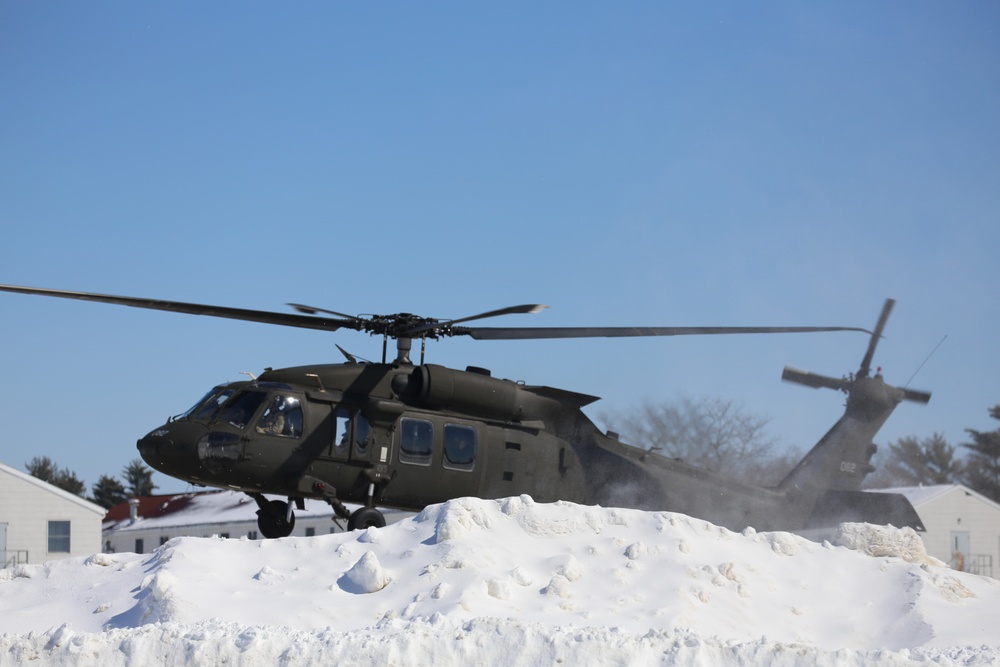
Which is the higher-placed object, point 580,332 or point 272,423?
point 580,332

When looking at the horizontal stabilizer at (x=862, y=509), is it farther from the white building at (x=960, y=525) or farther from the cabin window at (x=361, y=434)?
the white building at (x=960, y=525)

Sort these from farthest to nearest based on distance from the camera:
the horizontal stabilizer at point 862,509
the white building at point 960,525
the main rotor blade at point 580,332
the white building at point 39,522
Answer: the white building at point 960,525
the white building at point 39,522
the horizontal stabilizer at point 862,509
the main rotor blade at point 580,332

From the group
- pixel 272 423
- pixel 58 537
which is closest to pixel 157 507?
pixel 58 537

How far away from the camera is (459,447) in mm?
15070

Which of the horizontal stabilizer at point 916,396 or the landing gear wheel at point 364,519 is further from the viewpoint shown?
the horizontal stabilizer at point 916,396

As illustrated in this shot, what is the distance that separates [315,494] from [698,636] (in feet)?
23.0

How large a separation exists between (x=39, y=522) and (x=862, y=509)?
30160 mm

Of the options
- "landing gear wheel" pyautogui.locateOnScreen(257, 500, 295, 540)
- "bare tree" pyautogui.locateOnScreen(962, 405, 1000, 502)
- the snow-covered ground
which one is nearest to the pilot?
"landing gear wheel" pyautogui.locateOnScreen(257, 500, 295, 540)

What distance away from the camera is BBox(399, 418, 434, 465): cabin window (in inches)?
581

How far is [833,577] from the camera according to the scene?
10.9m

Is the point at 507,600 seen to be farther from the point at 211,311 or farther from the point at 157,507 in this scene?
the point at 157,507

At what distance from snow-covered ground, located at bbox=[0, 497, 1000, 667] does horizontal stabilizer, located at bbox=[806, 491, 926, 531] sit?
17.9 ft

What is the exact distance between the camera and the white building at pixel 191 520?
154 feet

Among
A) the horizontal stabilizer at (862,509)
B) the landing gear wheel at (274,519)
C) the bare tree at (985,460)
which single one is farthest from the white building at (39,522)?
the bare tree at (985,460)
